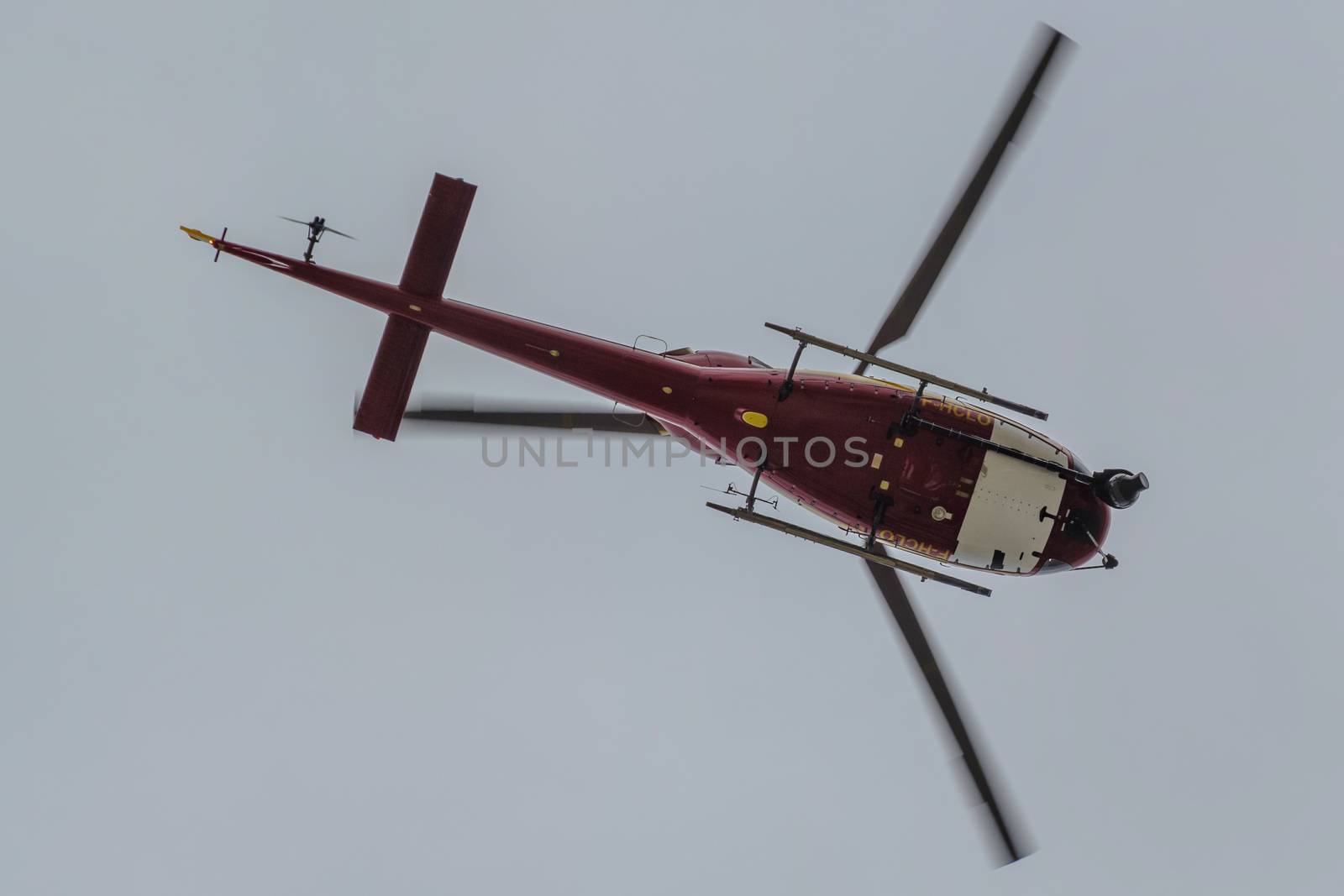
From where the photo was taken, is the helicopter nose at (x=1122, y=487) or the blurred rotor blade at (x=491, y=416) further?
A: the blurred rotor blade at (x=491, y=416)

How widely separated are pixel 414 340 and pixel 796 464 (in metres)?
6.00

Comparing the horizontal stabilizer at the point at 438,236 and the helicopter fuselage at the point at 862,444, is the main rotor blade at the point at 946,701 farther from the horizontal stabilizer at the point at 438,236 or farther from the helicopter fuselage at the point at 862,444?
the horizontal stabilizer at the point at 438,236

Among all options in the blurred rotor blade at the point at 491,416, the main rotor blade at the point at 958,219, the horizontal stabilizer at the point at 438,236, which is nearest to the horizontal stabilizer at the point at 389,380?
the blurred rotor blade at the point at 491,416

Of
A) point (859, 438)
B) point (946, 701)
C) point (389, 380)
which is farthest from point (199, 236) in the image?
point (946, 701)

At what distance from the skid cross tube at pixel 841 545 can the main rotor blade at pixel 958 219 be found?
9.35ft

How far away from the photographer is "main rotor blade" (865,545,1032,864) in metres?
13.3

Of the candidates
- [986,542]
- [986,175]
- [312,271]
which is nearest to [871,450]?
[986,542]

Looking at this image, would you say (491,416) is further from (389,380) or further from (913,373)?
(913,373)

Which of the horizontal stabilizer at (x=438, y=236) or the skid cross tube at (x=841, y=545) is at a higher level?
the horizontal stabilizer at (x=438, y=236)

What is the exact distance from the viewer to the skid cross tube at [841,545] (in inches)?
491

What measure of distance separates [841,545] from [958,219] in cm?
483

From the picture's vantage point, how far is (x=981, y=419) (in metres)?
13.4

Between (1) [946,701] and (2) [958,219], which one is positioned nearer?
(2) [958,219]

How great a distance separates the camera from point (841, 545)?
41.9 feet
